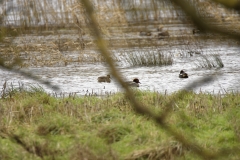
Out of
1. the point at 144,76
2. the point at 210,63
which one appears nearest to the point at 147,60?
the point at 210,63

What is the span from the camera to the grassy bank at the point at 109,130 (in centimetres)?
515

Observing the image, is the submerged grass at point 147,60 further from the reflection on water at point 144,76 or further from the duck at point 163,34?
the duck at point 163,34

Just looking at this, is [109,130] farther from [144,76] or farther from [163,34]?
[163,34]

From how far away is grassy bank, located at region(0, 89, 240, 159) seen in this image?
5.15 m

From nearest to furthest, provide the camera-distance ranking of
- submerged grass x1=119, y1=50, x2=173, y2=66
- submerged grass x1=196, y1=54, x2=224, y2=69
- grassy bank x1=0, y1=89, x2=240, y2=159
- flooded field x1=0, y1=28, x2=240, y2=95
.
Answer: grassy bank x1=0, y1=89, x2=240, y2=159 < flooded field x1=0, y1=28, x2=240, y2=95 < submerged grass x1=196, y1=54, x2=224, y2=69 < submerged grass x1=119, y1=50, x2=173, y2=66

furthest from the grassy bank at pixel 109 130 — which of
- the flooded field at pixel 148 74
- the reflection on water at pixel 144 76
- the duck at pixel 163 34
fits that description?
the duck at pixel 163 34

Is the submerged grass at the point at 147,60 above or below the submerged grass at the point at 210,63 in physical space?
above

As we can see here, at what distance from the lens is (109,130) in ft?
19.4

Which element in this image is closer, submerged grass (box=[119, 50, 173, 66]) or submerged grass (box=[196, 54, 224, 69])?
submerged grass (box=[196, 54, 224, 69])

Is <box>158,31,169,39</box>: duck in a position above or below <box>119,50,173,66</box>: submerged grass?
below

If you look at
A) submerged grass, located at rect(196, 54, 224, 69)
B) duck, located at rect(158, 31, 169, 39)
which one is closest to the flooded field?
submerged grass, located at rect(196, 54, 224, 69)

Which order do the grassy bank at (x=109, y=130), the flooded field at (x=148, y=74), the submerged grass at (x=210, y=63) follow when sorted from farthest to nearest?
the submerged grass at (x=210, y=63) → the flooded field at (x=148, y=74) → the grassy bank at (x=109, y=130)

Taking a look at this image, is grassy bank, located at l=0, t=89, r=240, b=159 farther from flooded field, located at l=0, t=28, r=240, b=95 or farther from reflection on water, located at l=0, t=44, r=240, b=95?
reflection on water, located at l=0, t=44, r=240, b=95

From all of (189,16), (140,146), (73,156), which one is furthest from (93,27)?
(140,146)
